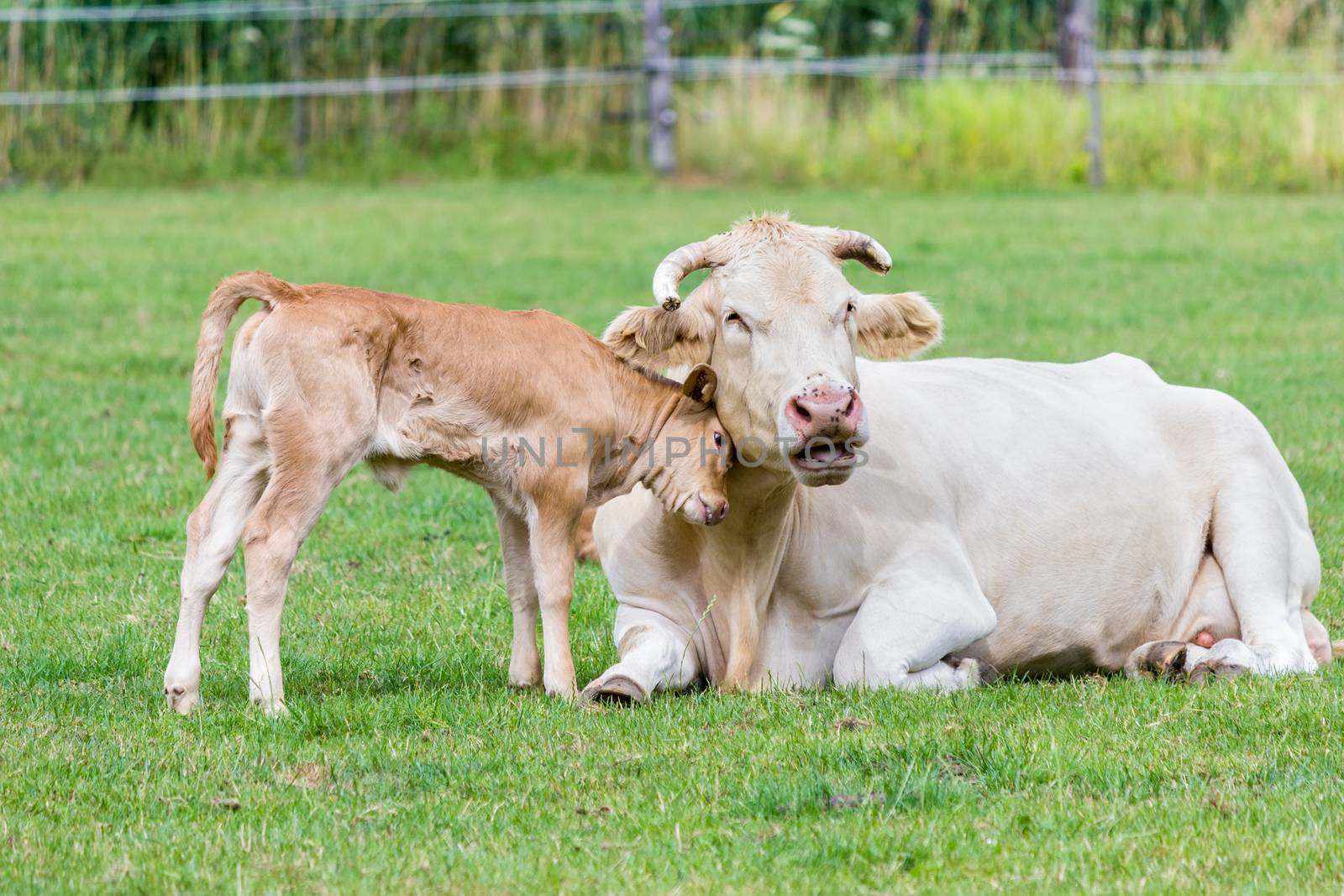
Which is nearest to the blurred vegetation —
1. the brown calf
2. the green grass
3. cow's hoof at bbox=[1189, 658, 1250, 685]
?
the green grass

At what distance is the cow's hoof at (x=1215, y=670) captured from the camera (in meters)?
5.72

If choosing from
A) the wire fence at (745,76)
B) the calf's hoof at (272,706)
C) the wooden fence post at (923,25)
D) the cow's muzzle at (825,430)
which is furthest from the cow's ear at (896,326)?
the wooden fence post at (923,25)

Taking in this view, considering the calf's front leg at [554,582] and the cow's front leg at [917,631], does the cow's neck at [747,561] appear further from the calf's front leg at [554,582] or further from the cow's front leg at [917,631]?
the calf's front leg at [554,582]

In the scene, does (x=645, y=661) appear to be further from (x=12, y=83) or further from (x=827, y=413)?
(x=12, y=83)

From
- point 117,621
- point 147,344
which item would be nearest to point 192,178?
point 147,344

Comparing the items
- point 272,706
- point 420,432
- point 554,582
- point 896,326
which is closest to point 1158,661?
point 896,326

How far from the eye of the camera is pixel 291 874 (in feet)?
12.9

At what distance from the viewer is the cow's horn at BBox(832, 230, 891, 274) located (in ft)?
18.9

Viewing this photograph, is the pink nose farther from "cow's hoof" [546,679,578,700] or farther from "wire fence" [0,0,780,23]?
"wire fence" [0,0,780,23]

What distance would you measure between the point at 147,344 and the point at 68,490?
4.04 meters

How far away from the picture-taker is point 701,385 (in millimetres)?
5707

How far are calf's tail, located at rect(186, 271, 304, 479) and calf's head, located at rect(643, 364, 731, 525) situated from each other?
48.9 inches

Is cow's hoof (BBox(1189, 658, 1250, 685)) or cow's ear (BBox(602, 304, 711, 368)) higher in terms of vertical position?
cow's ear (BBox(602, 304, 711, 368))

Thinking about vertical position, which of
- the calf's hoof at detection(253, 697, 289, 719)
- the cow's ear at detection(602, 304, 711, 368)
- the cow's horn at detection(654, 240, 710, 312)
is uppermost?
the cow's horn at detection(654, 240, 710, 312)
